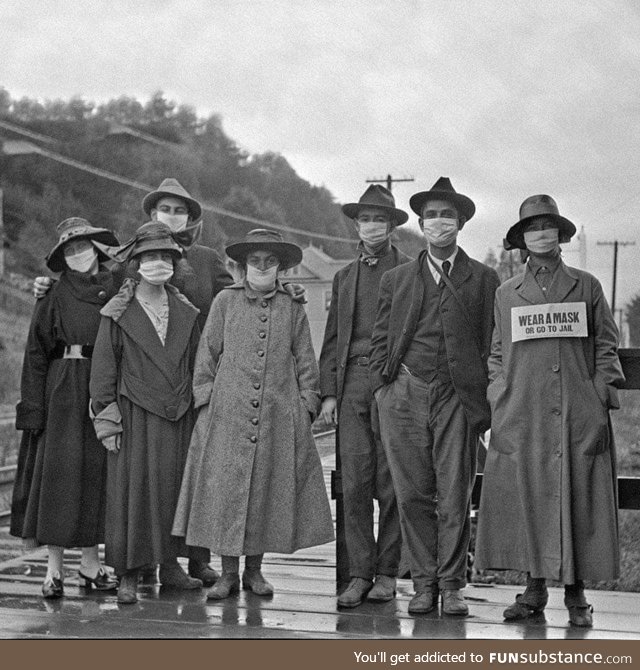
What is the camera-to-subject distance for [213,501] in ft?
15.6

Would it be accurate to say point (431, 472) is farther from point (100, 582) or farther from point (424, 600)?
point (100, 582)

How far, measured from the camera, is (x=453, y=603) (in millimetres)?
4383

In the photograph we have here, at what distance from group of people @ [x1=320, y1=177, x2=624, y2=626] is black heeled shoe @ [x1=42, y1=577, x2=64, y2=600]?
1.44 m

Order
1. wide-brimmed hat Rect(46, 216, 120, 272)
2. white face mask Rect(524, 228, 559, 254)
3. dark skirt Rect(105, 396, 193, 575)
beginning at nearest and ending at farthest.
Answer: white face mask Rect(524, 228, 559, 254)
dark skirt Rect(105, 396, 193, 575)
wide-brimmed hat Rect(46, 216, 120, 272)

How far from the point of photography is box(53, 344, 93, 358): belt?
505cm

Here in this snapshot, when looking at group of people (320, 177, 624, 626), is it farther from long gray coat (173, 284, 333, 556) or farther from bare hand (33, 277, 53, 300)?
bare hand (33, 277, 53, 300)

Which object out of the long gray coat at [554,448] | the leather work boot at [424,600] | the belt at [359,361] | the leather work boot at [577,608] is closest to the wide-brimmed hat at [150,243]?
the belt at [359,361]

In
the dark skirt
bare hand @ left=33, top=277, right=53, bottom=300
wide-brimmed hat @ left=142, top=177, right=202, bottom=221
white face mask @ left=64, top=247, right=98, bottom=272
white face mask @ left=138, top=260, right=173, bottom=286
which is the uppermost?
wide-brimmed hat @ left=142, top=177, right=202, bottom=221

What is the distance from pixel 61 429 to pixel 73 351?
0.41m

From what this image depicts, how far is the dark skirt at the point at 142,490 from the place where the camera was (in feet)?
15.7

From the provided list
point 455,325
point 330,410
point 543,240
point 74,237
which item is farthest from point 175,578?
point 543,240

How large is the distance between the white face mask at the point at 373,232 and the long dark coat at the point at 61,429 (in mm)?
1385

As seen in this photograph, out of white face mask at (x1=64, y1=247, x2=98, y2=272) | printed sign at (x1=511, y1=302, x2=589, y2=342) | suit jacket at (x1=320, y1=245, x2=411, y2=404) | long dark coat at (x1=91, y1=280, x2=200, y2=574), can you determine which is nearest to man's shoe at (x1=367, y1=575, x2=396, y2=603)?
suit jacket at (x1=320, y1=245, x2=411, y2=404)

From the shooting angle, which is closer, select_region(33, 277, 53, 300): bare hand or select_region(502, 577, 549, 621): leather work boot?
select_region(502, 577, 549, 621): leather work boot
